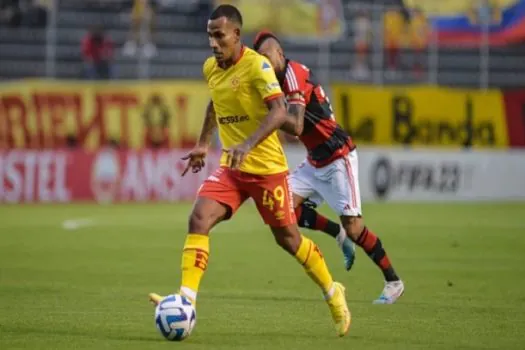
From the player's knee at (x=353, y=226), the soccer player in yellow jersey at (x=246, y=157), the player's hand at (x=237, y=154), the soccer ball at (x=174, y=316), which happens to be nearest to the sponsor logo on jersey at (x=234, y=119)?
the soccer player in yellow jersey at (x=246, y=157)

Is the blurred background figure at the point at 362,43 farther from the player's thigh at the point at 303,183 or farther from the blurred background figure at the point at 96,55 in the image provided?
the player's thigh at the point at 303,183

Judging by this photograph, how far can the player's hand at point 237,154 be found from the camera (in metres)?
9.05

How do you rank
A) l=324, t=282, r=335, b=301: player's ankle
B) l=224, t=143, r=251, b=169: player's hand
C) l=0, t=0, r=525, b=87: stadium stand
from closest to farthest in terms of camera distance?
l=224, t=143, r=251, b=169: player's hand, l=324, t=282, r=335, b=301: player's ankle, l=0, t=0, r=525, b=87: stadium stand

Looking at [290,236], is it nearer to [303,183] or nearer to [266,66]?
[266,66]

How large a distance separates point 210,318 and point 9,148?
18738 mm

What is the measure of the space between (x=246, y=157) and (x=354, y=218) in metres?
3.24

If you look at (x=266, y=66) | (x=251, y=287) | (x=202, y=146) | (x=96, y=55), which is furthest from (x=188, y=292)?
(x=96, y=55)

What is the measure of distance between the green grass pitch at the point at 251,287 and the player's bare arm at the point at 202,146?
3.92 ft

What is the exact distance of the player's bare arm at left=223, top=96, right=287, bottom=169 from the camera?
29.8 feet

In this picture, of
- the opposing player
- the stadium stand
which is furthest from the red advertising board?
the opposing player

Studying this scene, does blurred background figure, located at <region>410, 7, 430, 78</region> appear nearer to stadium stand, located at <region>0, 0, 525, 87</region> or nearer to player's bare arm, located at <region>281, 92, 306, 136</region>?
stadium stand, located at <region>0, 0, 525, 87</region>

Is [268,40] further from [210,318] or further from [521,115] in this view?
[521,115]

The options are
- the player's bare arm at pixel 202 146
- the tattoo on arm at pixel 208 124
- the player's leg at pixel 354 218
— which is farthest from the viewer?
the player's leg at pixel 354 218

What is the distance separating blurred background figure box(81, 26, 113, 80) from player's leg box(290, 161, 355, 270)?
17110 mm
